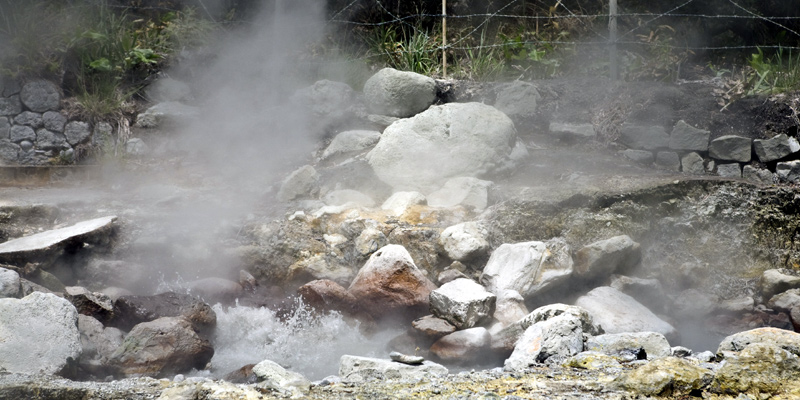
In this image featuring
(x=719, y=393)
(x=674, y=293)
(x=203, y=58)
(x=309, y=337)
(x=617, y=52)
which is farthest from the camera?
(x=203, y=58)

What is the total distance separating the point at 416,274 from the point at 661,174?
252 cm

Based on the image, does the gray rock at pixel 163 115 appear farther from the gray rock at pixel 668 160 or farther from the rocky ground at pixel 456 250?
the gray rock at pixel 668 160

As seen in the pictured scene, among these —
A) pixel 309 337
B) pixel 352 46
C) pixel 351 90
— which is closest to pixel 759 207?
pixel 309 337

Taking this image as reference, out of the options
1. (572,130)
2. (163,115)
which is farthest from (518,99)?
(163,115)

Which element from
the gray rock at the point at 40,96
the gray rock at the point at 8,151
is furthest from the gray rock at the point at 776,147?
the gray rock at the point at 8,151

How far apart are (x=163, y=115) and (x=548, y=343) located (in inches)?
200

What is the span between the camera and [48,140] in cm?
660

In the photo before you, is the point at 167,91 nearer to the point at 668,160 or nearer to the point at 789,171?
the point at 668,160

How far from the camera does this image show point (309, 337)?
401 centimetres

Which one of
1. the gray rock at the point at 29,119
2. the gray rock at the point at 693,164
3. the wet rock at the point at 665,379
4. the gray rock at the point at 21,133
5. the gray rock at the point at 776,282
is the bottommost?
the gray rock at the point at 776,282

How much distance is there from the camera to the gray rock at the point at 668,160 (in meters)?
5.93

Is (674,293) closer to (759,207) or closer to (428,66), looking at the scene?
(759,207)

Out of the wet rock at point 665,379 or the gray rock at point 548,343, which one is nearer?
the wet rock at point 665,379

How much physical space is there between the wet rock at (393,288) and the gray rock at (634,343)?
1.20m
